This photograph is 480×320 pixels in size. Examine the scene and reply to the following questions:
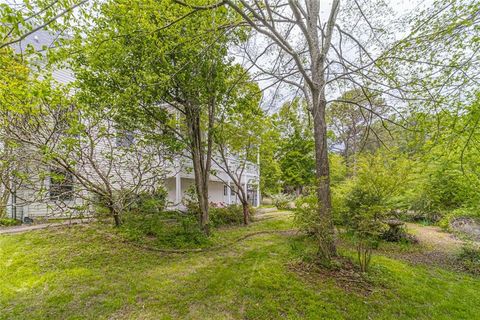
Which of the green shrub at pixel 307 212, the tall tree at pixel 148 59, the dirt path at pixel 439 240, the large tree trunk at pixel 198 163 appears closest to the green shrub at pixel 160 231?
the large tree trunk at pixel 198 163

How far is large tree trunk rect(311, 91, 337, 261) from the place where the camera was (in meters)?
4.75

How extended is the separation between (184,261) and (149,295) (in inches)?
65.3

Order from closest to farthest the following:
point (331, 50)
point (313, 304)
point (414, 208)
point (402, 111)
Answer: point (313, 304), point (402, 111), point (331, 50), point (414, 208)

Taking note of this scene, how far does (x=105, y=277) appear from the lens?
4594mm

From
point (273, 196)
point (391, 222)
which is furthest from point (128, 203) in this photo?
point (273, 196)

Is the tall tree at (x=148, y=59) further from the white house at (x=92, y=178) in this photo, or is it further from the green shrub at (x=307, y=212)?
the green shrub at (x=307, y=212)

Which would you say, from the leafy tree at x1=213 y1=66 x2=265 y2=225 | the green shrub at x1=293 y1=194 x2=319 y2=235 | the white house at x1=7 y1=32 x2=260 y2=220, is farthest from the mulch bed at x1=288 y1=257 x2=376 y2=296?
the leafy tree at x1=213 y1=66 x2=265 y2=225

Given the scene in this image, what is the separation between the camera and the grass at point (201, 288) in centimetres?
350

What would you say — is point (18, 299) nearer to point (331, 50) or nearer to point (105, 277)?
point (105, 277)

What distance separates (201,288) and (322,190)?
3225 millimetres

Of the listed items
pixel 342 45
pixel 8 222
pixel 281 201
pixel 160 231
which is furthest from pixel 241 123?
pixel 8 222

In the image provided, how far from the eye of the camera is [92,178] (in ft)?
23.0

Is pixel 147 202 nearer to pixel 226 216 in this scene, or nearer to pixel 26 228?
pixel 226 216

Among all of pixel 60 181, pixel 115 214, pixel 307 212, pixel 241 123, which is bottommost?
pixel 115 214
